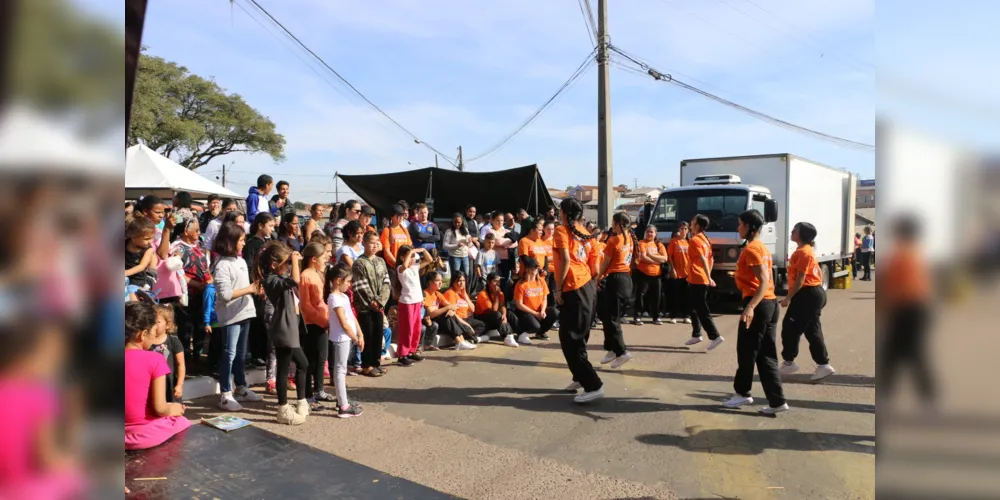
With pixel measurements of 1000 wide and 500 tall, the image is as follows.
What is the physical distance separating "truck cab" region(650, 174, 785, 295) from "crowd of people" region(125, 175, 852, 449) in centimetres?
320

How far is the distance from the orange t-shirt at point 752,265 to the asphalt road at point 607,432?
0.88 metres

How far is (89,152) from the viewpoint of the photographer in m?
0.77

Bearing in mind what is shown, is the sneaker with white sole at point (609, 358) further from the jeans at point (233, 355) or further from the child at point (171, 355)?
the child at point (171, 355)

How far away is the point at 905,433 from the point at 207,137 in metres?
36.3

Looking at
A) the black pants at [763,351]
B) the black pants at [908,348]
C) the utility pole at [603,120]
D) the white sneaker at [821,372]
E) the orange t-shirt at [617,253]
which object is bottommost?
the white sneaker at [821,372]

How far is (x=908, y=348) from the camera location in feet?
2.80

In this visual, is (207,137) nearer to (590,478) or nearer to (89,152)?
(590,478)

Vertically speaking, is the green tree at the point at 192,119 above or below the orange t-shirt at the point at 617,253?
above

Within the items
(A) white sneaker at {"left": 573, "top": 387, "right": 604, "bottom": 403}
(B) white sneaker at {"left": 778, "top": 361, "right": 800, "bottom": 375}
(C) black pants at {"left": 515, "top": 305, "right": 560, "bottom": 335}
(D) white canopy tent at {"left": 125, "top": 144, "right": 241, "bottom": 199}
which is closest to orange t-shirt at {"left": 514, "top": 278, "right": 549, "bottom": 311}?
(C) black pants at {"left": 515, "top": 305, "right": 560, "bottom": 335}

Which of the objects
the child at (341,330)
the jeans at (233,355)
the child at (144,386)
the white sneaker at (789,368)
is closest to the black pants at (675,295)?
the white sneaker at (789,368)

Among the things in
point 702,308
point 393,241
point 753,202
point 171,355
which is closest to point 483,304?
point 393,241

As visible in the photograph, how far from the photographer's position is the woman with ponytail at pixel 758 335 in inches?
208

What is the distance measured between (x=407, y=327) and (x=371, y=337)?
66cm

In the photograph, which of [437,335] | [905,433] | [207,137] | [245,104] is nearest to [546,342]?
[437,335]
